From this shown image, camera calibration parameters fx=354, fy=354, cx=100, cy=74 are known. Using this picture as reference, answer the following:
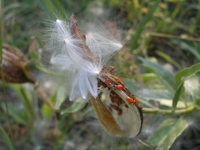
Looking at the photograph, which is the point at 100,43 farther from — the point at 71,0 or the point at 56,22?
the point at 71,0

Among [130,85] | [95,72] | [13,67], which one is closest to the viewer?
[95,72]

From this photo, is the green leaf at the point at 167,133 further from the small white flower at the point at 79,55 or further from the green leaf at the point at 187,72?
the small white flower at the point at 79,55

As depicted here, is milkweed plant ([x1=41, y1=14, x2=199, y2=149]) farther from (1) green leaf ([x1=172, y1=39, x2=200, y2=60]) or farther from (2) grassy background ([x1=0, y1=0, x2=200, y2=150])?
(1) green leaf ([x1=172, y1=39, x2=200, y2=60])

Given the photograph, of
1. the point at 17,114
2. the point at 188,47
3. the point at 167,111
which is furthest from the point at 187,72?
the point at 17,114

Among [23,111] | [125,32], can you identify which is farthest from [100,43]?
[23,111]

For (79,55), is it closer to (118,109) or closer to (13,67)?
(118,109)
